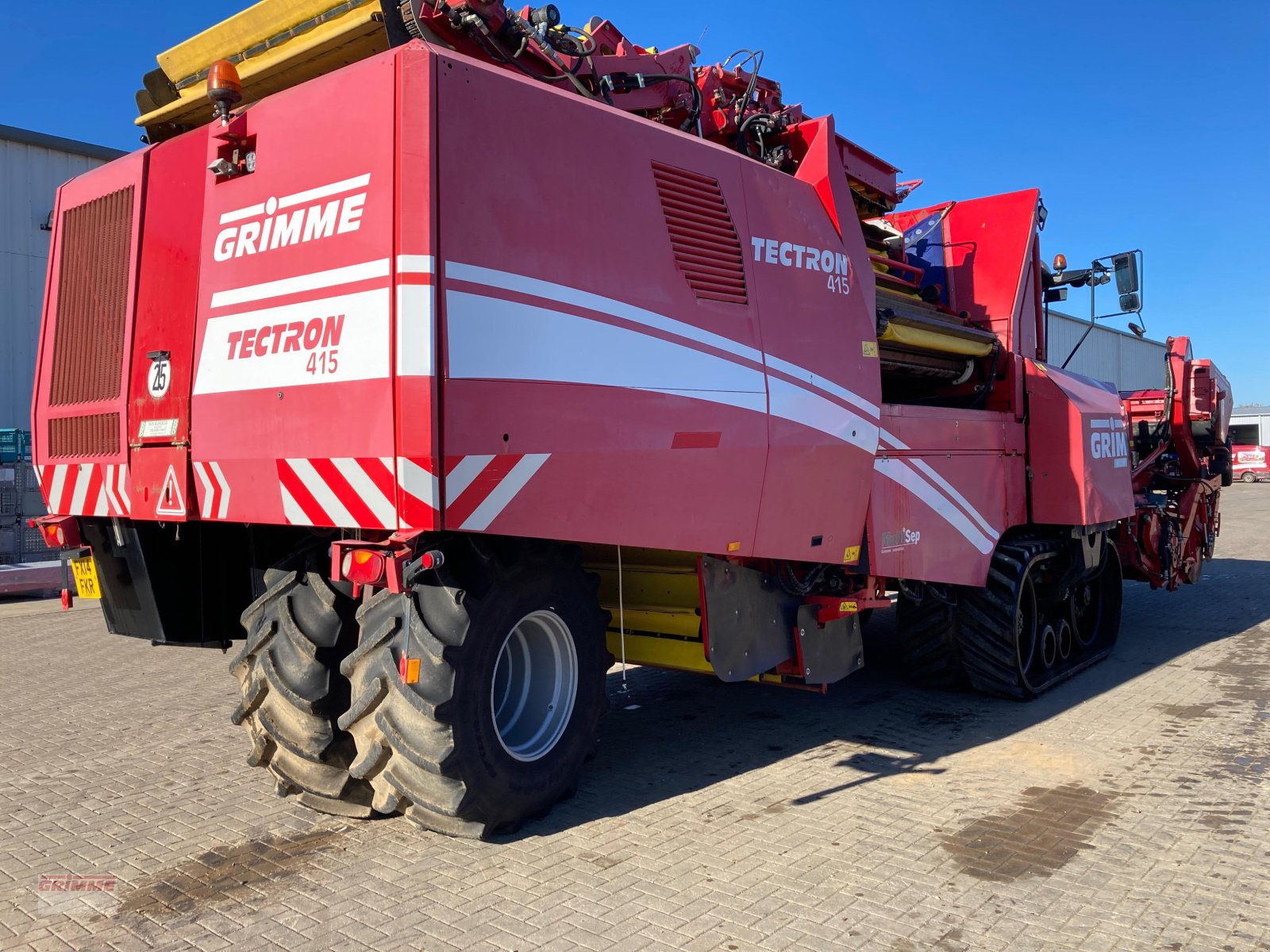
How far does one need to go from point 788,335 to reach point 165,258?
3.01 metres

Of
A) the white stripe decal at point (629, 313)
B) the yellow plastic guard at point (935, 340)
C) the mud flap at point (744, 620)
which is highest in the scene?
the yellow plastic guard at point (935, 340)

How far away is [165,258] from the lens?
4.53 m

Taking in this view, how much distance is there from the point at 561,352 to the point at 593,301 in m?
0.31

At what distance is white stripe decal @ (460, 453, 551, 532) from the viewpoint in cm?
366

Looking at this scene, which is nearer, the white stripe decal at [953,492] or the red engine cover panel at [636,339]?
the red engine cover panel at [636,339]

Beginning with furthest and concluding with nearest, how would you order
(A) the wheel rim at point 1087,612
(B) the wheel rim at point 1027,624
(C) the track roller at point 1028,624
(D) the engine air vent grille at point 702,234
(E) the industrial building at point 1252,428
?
(E) the industrial building at point 1252,428 → (A) the wheel rim at point 1087,612 → (B) the wheel rim at point 1027,624 → (C) the track roller at point 1028,624 → (D) the engine air vent grille at point 702,234

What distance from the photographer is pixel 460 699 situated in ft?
12.6

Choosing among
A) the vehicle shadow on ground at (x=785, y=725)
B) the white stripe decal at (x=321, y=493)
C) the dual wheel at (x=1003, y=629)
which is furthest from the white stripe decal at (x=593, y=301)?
the dual wheel at (x=1003, y=629)

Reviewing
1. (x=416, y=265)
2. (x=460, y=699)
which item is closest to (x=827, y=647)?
(x=460, y=699)

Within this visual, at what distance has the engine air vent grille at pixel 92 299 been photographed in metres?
4.74

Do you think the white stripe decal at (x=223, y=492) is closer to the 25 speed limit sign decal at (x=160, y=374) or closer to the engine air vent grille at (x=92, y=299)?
the 25 speed limit sign decal at (x=160, y=374)

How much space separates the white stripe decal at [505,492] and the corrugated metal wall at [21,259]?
1432 centimetres

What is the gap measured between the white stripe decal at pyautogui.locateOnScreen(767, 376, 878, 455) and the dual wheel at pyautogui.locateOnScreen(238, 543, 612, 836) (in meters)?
1.31

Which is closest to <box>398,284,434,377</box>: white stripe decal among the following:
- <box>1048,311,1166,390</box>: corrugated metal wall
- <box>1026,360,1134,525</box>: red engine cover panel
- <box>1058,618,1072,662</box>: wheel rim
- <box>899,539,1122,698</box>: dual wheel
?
<box>899,539,1122,698</box>: dual wheel
